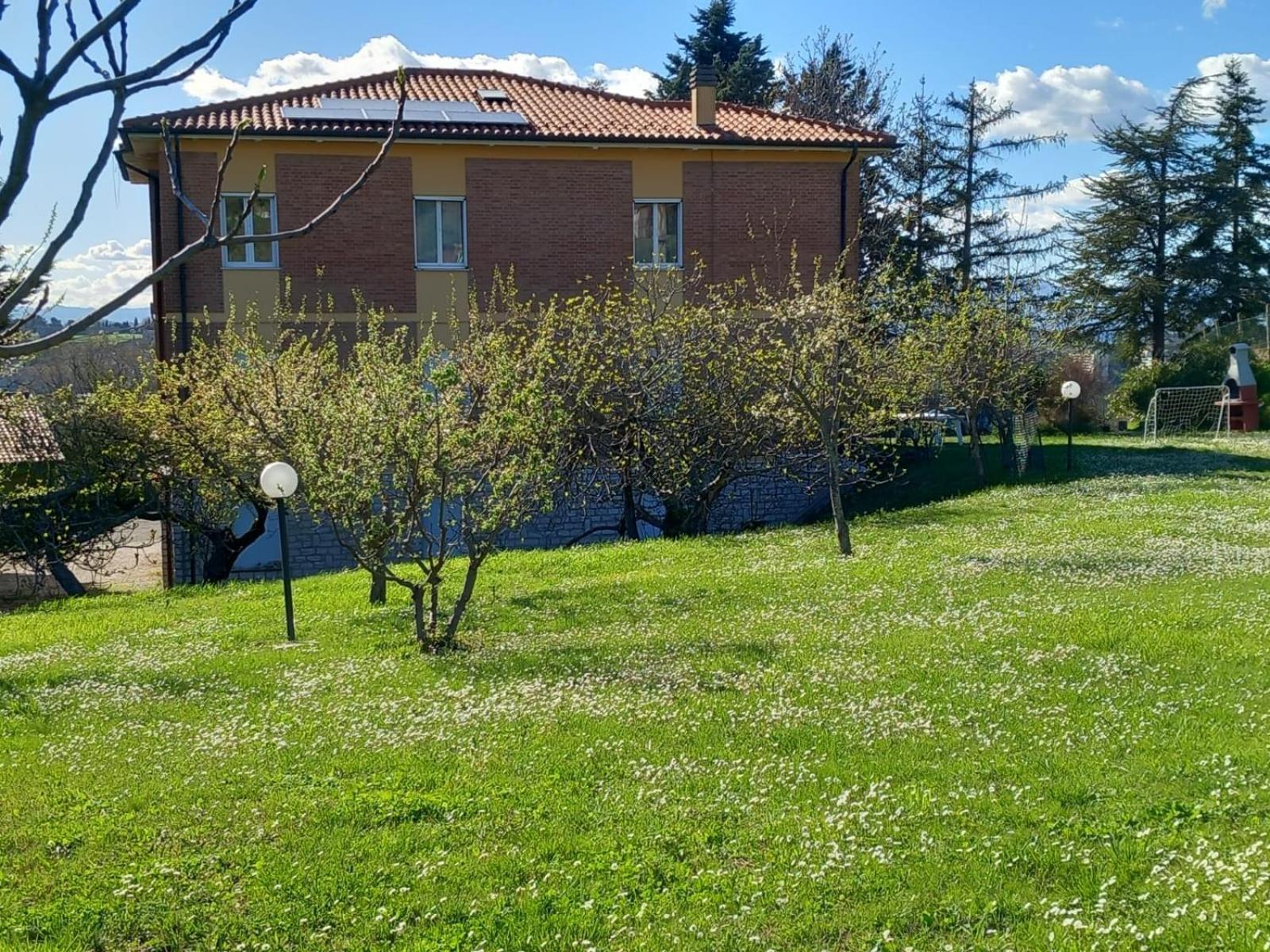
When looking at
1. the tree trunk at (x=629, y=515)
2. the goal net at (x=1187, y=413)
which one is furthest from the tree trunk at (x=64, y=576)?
the goal net at (x=1187, y=413)

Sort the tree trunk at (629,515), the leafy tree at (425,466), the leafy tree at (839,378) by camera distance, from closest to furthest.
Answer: the leafy tree at (425,466) < the leafy tree at (839,378) < the tree trunk at (629,515)

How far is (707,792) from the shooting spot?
18.7 feet

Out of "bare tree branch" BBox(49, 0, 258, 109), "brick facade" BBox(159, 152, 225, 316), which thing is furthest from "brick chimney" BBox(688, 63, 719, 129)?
"bare tree branch" BBox(49, 0, 258, 109)

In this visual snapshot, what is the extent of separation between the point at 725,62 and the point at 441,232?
22102mm

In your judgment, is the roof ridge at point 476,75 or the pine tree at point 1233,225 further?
the pine tree at point 1233,225

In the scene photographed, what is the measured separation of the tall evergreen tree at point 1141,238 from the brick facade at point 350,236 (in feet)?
96.9

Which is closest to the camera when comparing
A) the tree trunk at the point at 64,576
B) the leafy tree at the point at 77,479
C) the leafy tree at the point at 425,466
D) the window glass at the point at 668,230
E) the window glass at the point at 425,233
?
the leafy tree at the point at 425,466

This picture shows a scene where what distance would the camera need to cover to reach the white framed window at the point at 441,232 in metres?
22.5

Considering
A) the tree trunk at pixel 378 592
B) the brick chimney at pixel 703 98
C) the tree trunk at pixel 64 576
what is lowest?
the tree trunk at pixel 64 576

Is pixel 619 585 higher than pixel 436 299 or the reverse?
the reverse

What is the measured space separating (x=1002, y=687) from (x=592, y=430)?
1259cm

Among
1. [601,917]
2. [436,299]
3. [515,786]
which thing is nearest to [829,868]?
[601,917]

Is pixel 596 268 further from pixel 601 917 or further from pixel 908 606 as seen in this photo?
pixel 601 917

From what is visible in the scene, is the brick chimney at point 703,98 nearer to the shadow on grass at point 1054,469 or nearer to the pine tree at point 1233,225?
the shadow on grass at point 1054,469
